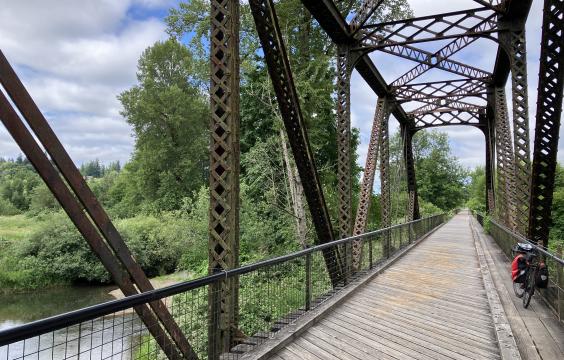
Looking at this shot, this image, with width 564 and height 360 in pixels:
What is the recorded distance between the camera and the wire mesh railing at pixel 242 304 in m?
2.45

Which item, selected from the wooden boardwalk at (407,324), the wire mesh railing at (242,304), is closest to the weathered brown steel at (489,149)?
the wire mesh railing at (242,304)

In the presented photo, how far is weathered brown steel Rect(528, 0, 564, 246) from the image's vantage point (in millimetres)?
5887

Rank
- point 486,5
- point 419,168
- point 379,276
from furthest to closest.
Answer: point 419,168 < point 486,5 < point 379,276

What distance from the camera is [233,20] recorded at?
14.6 feet

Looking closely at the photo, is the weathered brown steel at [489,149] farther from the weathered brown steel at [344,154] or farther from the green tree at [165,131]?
the green tree at [165,131]

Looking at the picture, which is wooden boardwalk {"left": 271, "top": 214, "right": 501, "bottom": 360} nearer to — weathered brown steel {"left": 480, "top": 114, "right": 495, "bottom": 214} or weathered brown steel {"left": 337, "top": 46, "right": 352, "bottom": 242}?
weathered brown steel {"left": 337, "top": 46, "right": 352, "bottom": 242}

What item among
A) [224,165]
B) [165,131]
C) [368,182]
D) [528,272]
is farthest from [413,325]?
[165,131]

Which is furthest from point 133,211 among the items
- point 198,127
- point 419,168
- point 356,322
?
point 419,168

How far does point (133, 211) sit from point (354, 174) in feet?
72.4

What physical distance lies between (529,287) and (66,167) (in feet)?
20.7

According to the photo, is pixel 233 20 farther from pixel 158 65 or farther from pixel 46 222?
pixel 158 65

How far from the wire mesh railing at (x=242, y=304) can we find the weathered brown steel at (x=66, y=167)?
10.6 inches

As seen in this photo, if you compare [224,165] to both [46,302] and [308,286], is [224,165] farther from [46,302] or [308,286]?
[46,302]

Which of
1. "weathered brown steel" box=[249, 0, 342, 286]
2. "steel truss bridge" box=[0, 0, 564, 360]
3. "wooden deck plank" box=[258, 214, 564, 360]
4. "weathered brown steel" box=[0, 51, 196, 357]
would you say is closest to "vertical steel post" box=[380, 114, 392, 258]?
"steel truss bridge" box=[0, 0, 564, 360]
